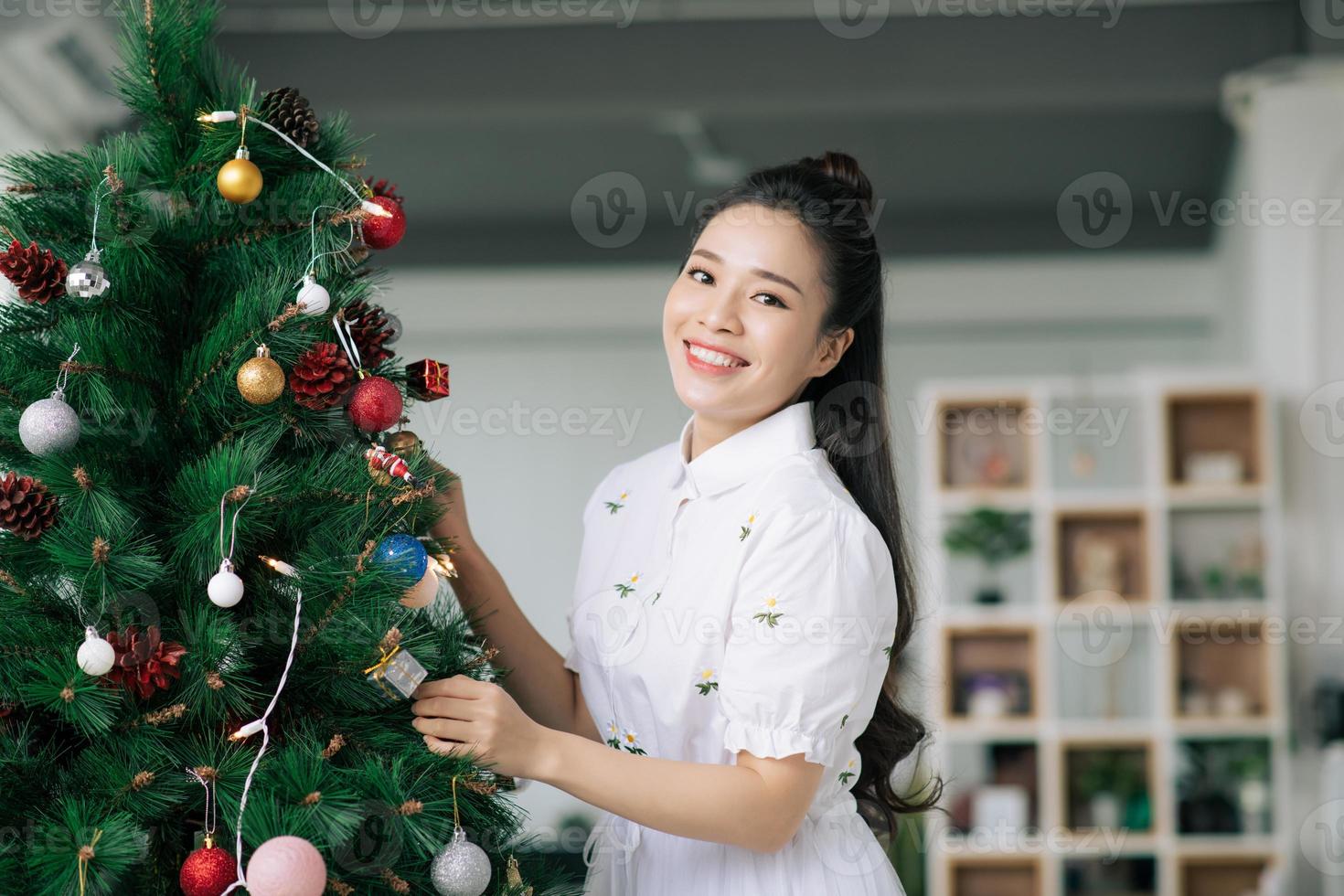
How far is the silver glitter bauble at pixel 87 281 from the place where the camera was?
1.03 m

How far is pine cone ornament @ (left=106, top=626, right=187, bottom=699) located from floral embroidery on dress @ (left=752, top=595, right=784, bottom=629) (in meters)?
0.57

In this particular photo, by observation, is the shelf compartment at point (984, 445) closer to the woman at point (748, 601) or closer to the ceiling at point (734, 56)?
the ceiling at point (734, 56)

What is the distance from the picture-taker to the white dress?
1.30 m

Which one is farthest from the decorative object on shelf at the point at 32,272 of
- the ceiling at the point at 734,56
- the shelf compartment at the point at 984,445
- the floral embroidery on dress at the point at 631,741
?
the shelf compartment at the point at 984,445

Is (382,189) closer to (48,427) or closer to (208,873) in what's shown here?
(48,427)

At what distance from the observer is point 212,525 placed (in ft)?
3.34

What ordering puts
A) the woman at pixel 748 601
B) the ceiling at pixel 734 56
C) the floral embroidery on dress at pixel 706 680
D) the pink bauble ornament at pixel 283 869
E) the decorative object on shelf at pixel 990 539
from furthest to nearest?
the decorative object on shelf at pixel 990 539 → the ceiling at pixel 734 56 → the floral embroidery on dress at pixel 706 680 → the woman at pixel 748 601 → the pink bauble ornament at pixel 283 869

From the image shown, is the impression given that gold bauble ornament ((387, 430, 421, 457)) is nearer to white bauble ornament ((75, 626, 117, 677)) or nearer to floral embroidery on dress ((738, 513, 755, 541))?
white bauble ornament ((75, 626, 117, 677))

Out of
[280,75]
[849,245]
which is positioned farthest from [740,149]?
[849,245]

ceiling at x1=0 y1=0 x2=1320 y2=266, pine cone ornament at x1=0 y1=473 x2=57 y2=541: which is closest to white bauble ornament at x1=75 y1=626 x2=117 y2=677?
pine cone ornament at x1=0 y1=473 x2=57 y2=541

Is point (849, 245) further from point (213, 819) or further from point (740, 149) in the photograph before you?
point (740, 149)

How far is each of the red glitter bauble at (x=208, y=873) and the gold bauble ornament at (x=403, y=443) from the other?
36 cm

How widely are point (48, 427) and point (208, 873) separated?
37 centimetres

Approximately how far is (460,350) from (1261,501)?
397 cm
